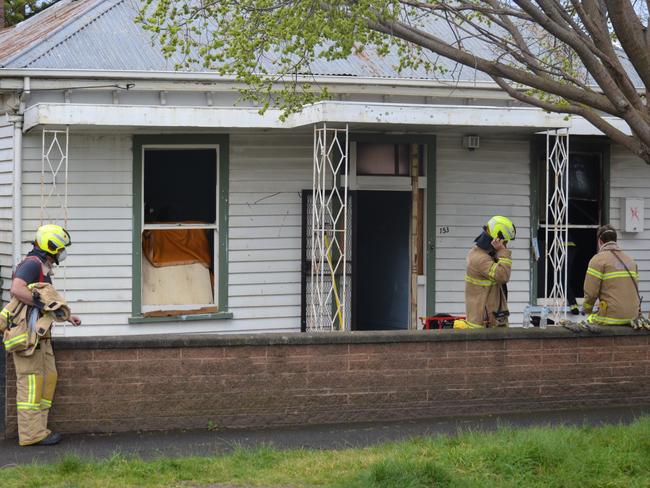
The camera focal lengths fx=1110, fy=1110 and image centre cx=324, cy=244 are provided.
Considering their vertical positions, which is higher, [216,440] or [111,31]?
[111,31]

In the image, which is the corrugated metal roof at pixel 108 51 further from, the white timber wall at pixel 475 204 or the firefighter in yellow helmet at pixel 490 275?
the firefighter in yellow helmet at pixel 490 275

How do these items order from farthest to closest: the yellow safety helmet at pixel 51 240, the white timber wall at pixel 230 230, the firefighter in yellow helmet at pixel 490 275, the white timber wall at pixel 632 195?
the white timber wall at pixel 632 195, the white timber wall at pixel 230 230, the firefighter in yellow helmet at pixel 490 275, the yellow safety helmet at pixel 51 240

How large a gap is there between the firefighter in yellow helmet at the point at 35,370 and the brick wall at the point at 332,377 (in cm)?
24

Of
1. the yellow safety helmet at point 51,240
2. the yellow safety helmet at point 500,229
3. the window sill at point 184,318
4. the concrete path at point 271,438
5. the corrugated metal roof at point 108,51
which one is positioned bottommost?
the concrete path at point 271,438

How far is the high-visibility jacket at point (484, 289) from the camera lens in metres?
10.3

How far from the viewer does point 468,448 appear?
26.6ft

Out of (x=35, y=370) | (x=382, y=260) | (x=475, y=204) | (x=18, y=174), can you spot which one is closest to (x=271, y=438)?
(x=35, y=370)

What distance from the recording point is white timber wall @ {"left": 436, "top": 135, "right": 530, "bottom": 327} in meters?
14.5

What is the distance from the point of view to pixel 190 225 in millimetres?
13609

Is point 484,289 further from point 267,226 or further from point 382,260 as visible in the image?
point 382,260

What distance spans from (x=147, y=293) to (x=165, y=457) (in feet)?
18.0

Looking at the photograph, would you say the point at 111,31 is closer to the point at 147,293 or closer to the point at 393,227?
the point at 147,293

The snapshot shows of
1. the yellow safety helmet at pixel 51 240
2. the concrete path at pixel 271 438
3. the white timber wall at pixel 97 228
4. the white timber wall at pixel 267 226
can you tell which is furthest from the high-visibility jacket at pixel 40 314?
the white timber wall at pixel 267 226

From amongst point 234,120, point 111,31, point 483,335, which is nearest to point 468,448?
point 483,335
